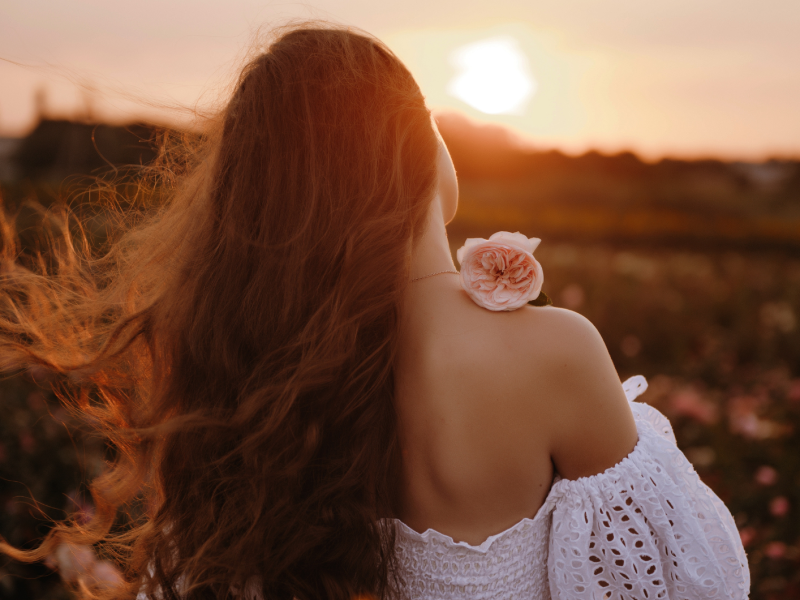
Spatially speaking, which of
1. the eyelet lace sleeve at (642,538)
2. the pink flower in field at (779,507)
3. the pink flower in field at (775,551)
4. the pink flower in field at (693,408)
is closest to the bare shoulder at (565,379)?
the eyelet lace sleeve at (642,538)

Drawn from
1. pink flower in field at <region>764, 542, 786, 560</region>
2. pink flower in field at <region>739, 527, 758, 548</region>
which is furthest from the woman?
pink flower in field at <region>764, 542, 786, 560</region>

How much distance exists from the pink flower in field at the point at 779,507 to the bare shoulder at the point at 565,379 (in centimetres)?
202

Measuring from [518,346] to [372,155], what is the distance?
557 mm

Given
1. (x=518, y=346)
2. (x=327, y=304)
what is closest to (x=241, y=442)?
(x=327, y=304)

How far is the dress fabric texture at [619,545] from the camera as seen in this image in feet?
4.05

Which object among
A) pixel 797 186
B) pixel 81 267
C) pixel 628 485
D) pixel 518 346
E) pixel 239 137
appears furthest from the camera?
pixel 797 186

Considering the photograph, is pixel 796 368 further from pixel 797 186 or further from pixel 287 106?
pixel 797 186

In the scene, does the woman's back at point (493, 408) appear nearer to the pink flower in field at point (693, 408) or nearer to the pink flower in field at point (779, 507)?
the pink flower in field at point (779, 507)

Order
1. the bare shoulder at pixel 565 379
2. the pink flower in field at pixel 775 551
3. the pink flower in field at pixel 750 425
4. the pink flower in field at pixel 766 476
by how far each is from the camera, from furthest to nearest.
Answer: the pink flower in field at pixel 750 425
the pink flower in field at pixel 766 476
the pink flower in field at pixel 775 551
the bare shoulder at pixel 565 379

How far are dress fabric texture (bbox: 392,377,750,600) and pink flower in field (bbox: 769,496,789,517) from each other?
1.64m

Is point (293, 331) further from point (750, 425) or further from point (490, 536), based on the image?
point (750, 425)

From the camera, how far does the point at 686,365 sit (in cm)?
463

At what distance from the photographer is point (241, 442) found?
1.29 meters

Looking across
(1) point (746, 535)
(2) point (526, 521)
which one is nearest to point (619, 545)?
(2) point (526, 521)
